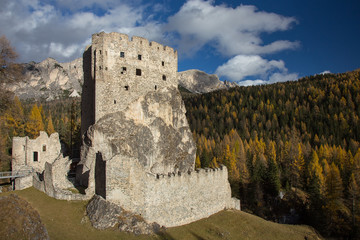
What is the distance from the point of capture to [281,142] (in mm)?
74562

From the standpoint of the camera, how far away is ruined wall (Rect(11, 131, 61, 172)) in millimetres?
32406

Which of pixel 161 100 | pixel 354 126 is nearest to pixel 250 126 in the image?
pixel 354 126

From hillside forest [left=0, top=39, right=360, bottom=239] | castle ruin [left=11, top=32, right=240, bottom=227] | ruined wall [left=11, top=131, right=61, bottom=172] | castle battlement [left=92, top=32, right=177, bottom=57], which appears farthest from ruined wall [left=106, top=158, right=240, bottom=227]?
ruined wall [left=11, top=131, right=61, bottom=172]

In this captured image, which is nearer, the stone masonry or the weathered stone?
the weathered stone

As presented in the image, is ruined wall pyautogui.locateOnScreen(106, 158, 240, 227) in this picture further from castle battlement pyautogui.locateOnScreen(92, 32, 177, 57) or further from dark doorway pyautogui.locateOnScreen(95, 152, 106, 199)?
castle battlement pyautogui.locateOnScreen(92, 32, 177, 57)

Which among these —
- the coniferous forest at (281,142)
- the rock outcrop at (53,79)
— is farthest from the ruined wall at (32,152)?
the rock outcrop at (53,79)

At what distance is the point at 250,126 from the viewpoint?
9894 centimetres

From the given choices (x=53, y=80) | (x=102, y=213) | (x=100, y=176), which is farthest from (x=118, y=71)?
(x=53, y=80)

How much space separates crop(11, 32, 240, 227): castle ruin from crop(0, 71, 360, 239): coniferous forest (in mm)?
6905

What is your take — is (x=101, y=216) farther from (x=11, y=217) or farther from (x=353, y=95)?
(x=353, y=95)

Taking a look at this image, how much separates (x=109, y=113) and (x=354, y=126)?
89.4 metres

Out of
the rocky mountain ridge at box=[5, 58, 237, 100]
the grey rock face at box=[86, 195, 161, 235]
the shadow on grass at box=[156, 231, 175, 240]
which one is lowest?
the shadow on grass at box=[156, 231, 175, 240]

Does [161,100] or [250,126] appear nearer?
[161,100]

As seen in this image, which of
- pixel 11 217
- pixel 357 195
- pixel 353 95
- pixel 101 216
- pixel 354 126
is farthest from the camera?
pixel 353 95
